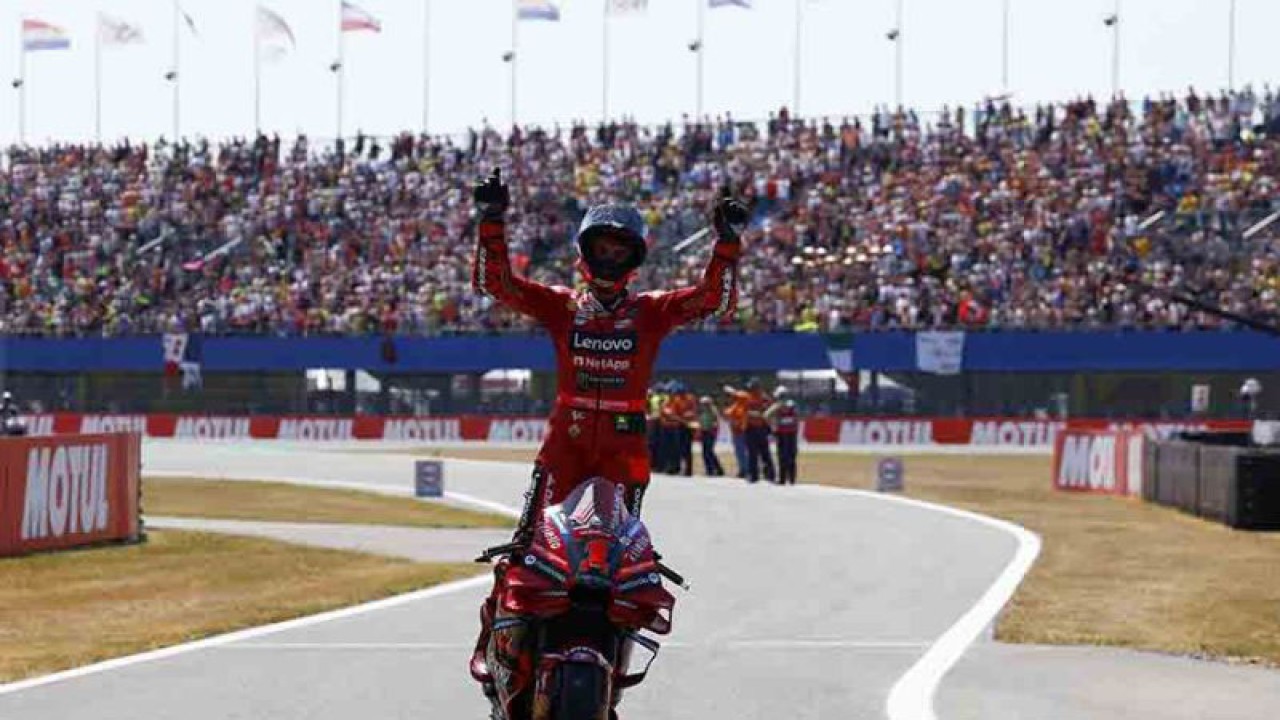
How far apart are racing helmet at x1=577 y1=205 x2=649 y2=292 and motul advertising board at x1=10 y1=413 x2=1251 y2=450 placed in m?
42.8

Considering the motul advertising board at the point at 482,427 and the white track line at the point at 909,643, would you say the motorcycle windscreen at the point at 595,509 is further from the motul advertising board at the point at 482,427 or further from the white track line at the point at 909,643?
the motul advertising board at the point at 482,427

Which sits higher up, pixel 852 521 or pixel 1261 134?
pixel 1261 134

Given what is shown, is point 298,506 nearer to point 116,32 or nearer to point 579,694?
point 579,694

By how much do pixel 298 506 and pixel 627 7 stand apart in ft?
137

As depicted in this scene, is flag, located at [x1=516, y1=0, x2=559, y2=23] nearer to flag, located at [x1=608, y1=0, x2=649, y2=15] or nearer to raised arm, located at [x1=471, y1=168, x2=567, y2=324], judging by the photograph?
flag, located at [x1=608, y1=0, x2=649, y2=15]

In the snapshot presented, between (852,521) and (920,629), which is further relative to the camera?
(852,521)

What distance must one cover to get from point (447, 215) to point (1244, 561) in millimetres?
43022

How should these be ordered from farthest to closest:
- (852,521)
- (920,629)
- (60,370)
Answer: (60,370) < (852,521) < (920,629)

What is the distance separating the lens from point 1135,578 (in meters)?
17.8

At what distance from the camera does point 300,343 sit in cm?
5756

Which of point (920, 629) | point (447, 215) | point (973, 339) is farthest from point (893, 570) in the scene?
point (447, 215)

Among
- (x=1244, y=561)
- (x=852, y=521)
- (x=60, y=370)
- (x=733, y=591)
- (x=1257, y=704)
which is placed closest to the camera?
(x=1257, y=704)

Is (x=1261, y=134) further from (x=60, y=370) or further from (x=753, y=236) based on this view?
(x=60, y=370)

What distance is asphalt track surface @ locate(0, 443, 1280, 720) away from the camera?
9734 millimetres
